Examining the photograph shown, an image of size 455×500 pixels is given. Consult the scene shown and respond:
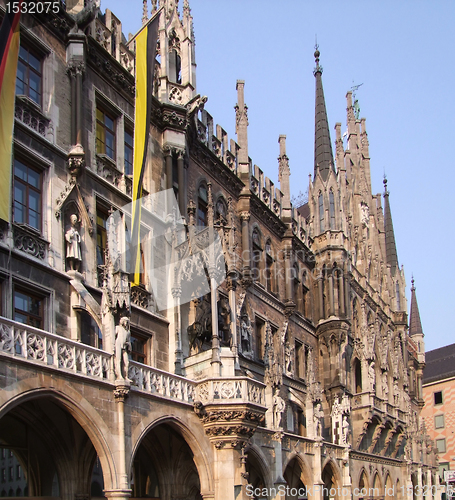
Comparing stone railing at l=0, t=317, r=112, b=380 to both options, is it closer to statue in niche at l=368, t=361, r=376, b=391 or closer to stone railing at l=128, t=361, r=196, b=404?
stone railing at l=128, t=361, r=196, b=404

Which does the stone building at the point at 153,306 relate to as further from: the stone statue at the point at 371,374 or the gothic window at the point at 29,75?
the stone statue at the point at 371,374

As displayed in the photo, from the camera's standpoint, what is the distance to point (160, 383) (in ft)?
59.1

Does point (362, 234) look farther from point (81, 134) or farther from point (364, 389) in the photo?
point (81, 134)

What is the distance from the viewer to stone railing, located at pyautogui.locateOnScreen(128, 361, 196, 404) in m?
17.0

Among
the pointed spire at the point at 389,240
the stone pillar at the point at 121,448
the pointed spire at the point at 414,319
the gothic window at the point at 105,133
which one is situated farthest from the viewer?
the pointed spire at the point at 414,319

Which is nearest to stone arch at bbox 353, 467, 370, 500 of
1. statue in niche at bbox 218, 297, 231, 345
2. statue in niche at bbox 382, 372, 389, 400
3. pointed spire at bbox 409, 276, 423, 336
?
statue in niche at bbox 382, 372, 389, 400

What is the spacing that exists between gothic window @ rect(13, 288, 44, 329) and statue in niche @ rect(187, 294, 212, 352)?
6024mm

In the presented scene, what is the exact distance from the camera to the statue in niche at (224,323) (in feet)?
77.2

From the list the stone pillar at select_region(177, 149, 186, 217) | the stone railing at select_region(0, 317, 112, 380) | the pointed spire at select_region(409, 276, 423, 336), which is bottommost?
the stone railing at select_region(0, 317, 112, 380)

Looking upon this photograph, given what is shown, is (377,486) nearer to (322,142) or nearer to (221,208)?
(322,142)

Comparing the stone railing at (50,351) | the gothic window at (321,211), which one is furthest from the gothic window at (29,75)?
the gothic window at (321,211)

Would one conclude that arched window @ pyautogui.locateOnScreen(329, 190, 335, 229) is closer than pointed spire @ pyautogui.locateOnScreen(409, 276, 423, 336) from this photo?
Yes

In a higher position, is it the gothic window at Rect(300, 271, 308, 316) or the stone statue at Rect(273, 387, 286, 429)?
the gothic window at Rect(300, 271, 308, 316)

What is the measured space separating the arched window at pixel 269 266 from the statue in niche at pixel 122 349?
50.3 feet
